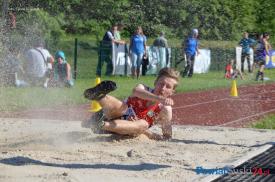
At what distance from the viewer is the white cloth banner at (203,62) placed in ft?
103

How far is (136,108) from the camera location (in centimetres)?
774

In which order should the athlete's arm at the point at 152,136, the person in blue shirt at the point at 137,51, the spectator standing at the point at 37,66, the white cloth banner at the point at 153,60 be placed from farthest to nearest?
the white cloth banner at the point at 153,60 → the person in blue shirt at the point at 137,51 → the spectator standing at the point at 37,66 → the athlete's arm at the point at 152,136

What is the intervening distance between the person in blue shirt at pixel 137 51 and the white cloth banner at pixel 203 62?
7922mm

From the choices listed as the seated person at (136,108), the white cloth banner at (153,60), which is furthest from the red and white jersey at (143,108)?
the white cloth banner at (153,60)

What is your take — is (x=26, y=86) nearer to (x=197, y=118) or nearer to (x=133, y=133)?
(x=197, y=118)

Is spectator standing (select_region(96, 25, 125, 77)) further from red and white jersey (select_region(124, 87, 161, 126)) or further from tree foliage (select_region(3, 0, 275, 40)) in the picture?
red and white jersey (select_region(124, 87, 161, 126))

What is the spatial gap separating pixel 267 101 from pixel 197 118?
16.0ft

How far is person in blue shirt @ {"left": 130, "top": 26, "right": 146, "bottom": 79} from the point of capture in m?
23.0

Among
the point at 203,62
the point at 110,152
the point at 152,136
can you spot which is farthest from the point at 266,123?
the point at 203,62

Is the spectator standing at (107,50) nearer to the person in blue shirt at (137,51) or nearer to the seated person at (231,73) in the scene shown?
the person in blue shirt at (137,51)

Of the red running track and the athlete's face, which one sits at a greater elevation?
the athlete's face

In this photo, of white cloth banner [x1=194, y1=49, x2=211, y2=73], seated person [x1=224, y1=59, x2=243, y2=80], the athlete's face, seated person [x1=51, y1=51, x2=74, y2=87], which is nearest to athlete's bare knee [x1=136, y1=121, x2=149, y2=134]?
the athlete's face

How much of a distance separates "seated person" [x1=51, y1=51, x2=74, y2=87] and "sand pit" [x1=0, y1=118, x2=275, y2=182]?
799cm

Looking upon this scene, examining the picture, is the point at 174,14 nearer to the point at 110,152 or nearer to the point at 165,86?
the point at 165,86
